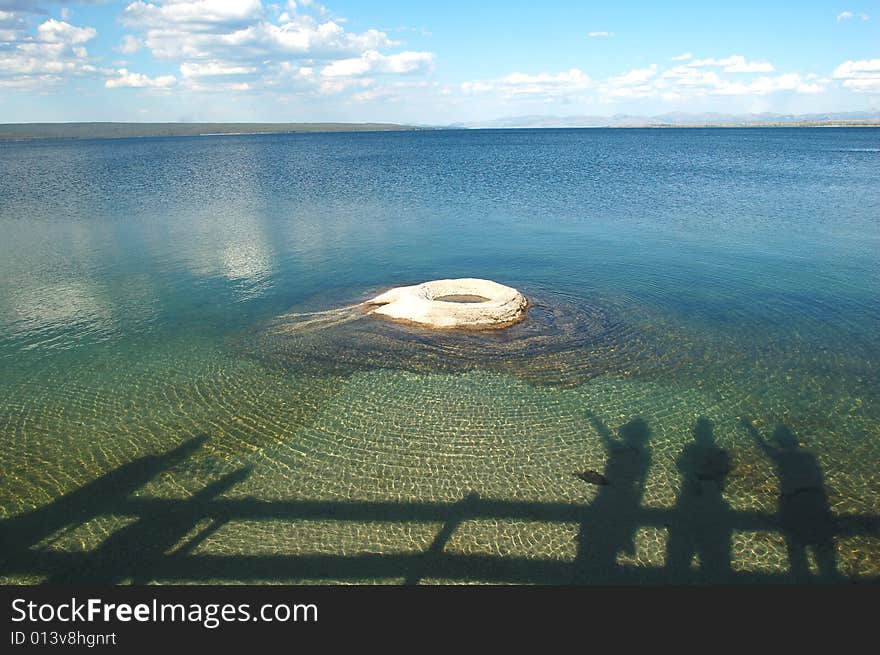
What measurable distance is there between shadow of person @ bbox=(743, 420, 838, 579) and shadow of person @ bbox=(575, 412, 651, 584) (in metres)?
2.95

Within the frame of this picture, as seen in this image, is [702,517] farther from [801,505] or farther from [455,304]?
[455,304]

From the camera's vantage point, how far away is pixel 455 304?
73.9ft

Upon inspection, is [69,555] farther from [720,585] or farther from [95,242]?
[95,242]

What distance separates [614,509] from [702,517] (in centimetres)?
188

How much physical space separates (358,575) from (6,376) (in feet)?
51.9

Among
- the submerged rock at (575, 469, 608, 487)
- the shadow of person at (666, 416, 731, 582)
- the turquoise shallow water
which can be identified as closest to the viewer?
the shadow of person at (666, 416, 731, 582)

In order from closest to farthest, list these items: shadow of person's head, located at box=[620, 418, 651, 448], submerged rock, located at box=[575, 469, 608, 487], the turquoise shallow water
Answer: the turquoise shallow water, submerged rock, located at box=[575, 469, 608, 487], shadow of person's head, located at box=[620, 418, 651, 448]

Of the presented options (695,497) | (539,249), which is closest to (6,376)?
(695,497)

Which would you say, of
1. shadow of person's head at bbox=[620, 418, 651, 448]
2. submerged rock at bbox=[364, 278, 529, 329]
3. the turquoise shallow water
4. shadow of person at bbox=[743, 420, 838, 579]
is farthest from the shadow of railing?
submerged rock at bbox=[364, 278, 529, 329]

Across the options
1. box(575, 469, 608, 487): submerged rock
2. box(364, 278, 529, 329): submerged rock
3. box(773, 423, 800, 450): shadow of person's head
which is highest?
box(364, 278, 529, 329): submerged rock

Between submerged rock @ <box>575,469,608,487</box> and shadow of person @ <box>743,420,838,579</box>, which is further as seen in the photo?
submerged rock @ <box>575,469,608,487</box>

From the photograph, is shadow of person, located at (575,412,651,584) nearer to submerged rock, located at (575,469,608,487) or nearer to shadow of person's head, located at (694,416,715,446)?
submerged rock, located at (575,469,608,487)

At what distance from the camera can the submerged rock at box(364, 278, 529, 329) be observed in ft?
72.0

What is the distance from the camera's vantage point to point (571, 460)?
43.6 ft
